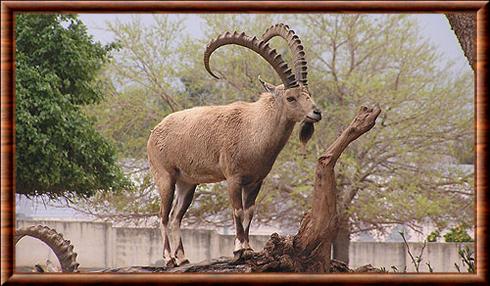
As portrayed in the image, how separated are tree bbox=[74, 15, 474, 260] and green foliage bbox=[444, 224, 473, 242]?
58cm

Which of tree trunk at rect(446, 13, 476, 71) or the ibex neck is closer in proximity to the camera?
tree trunk at rect(446, 13, 476, 71)

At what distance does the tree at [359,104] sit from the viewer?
13.7m

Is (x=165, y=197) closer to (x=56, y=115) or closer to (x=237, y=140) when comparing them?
(x=237, y=140)

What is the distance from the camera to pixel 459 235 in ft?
42.9

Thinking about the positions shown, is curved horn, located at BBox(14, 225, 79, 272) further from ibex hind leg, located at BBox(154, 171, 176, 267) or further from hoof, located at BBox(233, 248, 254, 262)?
hoof, located at BBox(233, 248, 254, 262)

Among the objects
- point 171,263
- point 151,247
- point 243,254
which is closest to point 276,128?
point 243,254

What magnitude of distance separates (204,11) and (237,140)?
1.25 meters

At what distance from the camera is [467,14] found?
604cm

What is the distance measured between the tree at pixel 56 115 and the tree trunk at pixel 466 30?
516 cm

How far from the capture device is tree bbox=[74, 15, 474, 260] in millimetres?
13734

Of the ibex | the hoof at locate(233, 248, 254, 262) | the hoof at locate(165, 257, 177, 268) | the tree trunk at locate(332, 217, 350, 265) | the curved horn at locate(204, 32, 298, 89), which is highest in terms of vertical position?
the curved horn at locate(204, 32, 298, 89)

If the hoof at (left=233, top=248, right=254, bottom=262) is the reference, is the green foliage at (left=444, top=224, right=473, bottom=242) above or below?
below

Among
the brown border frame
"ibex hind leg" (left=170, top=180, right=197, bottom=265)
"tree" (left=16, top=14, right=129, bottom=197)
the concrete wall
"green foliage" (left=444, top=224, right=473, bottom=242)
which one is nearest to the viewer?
the brown border frame

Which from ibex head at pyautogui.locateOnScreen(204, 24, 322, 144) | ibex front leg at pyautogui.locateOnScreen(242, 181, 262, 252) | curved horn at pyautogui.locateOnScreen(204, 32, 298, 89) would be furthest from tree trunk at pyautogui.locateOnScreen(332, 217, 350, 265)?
curved horn at pyautogui.locateOnScreen(204, 32, 298, 89)
